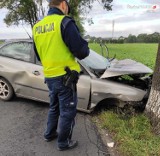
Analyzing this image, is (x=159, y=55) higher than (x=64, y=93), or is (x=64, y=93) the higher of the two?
(x=159, y=55)

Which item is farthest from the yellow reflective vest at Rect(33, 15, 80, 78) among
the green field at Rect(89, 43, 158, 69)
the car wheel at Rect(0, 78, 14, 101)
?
the green field at Rect(89, 43, 158, 69)

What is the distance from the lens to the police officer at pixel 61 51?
3092mm

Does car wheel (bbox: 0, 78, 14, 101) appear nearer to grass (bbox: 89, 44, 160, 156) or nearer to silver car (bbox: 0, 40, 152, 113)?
silver car (bbox: 0, 40, 152, 113)

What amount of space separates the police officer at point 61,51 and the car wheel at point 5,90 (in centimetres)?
221

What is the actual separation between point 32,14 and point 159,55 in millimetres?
30191

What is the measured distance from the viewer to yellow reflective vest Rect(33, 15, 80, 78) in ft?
10.3

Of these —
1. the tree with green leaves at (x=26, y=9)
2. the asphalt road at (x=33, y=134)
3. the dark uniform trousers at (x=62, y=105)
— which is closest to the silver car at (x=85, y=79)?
the asphalt road at (x=33, y=134)

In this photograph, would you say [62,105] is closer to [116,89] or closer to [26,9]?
[116,89]

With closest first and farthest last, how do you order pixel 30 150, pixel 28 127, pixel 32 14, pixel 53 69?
1. pixel 53 69
2. pixel 30 150
3. pixel 28 127
4. pixel 32 14

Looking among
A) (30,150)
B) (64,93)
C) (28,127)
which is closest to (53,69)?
(64,93)

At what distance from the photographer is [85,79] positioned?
4703 millimetres

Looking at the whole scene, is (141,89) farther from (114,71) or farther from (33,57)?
(33,57)

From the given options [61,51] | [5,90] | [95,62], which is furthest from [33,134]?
[95,62]

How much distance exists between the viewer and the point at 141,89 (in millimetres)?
4688
